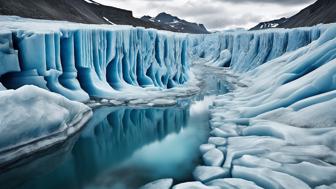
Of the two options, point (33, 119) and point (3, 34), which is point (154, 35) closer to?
point (3, 34)

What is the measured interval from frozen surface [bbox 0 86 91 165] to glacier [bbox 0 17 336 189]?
1.44 m

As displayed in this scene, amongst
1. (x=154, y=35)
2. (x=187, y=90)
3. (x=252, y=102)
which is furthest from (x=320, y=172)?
(x=154, y=35)

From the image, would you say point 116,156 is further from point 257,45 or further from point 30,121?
point 257,45

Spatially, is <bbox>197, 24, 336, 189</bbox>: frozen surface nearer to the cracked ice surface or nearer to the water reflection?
the cracked ice surface

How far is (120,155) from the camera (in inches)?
231

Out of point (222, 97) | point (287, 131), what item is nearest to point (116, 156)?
point (287, 131)

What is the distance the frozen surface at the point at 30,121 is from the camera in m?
4.99

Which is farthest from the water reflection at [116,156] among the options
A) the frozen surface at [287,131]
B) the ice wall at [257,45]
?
the ice wall at [257,45]

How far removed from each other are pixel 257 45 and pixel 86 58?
1231 cm

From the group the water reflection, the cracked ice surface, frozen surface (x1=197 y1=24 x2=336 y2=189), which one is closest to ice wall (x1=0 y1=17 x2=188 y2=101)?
the water reflection

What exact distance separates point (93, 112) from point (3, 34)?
9.72 feet

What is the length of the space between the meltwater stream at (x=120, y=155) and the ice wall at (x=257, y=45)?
8.42 meters

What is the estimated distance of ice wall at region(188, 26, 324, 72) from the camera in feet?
48.0

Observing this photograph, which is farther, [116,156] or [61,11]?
[61,11]
